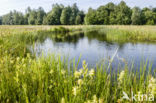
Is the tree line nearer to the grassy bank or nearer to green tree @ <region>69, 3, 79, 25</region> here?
green tree @ <region>69, 3, 79, 25</region>

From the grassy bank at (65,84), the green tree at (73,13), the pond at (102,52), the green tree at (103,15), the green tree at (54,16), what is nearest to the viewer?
the grassy bank at (65,84)

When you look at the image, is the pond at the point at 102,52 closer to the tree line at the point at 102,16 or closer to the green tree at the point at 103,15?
the tree line at the point at 102,16

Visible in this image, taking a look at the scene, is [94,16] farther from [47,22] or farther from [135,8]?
[47,22]

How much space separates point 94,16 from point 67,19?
12.8 m

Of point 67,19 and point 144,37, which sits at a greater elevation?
point 67,19

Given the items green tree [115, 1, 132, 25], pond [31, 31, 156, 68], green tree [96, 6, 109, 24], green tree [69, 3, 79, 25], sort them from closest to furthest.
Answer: pond [31, 31, 156, 68] → green tree [115, 1, 132, 25] → green tree [96, 6, 109, 24] → green tree [69, 3, 79, 25]

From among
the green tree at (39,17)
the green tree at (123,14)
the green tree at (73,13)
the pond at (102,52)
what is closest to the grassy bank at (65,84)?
the pond at (102,52)

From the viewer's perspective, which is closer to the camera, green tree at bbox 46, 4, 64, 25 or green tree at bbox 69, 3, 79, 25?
green tree at bbox 46, 4, 64, 25

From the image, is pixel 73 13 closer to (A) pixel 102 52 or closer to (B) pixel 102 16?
(B) pixel 102 16

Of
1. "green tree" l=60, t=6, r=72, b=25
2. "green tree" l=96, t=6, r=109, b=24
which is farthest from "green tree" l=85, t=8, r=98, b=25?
"green tree" l=60, t=6, r=72, b=25

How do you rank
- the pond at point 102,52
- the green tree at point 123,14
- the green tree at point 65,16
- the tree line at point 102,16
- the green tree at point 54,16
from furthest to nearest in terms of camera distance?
the green tree at point 65,16, the green tree at point 54,16, the tree line at point 102,16, the green tree at point 123,14, the pond at point 102,52

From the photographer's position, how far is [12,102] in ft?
7.13

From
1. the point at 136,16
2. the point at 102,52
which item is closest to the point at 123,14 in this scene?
the point at 136,16

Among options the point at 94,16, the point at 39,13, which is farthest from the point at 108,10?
the point at 39,13
